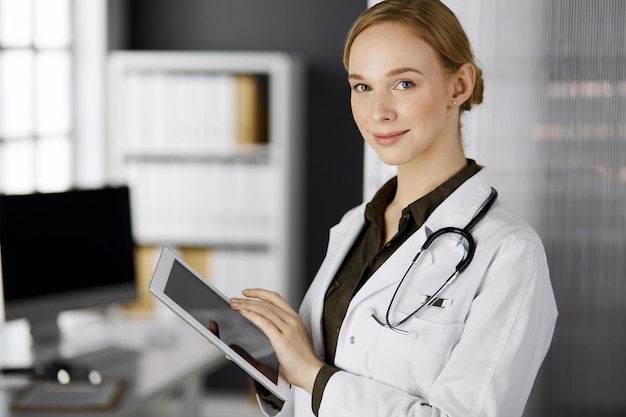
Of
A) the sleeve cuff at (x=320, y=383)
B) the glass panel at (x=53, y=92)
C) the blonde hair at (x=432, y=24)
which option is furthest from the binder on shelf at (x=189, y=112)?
the sleeve cuff at (x=320, y=383)

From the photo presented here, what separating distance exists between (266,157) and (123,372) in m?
1.67

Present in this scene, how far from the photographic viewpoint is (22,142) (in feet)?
12.7

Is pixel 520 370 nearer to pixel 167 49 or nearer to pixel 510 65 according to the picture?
pixel 510 65

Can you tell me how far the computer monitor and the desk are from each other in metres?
0.18

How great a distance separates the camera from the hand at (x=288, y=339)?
132 centimetres

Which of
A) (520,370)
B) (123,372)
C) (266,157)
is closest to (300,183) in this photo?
(266,157)

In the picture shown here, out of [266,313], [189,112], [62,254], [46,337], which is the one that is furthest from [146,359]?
[266,313]

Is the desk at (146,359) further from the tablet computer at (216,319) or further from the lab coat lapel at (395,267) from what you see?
the lab coat lapel at (395,267)

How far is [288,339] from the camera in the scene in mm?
1328

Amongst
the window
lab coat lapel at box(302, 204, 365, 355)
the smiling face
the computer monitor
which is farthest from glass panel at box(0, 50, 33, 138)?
the smiling face

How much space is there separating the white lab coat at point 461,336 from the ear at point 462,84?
0.13 m

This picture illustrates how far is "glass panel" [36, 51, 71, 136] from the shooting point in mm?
4035

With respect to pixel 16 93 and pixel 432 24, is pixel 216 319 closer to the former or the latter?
pixel 432 24

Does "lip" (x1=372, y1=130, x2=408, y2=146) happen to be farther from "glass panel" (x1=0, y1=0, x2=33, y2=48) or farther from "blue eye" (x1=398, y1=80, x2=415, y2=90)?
"glass panel" (x1=0, y1=0, x2=33, y2=48)
